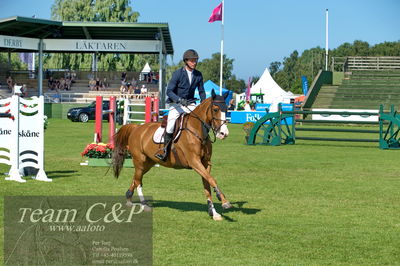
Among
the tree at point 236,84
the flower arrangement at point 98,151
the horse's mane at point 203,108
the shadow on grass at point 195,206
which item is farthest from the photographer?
the tree at point 236,84

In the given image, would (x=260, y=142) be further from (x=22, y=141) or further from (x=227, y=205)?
(x=227, y=205)

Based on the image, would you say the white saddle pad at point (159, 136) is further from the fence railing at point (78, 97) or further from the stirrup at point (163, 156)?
the fence railing at point (78, 97)

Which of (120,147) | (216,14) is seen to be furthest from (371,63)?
(120,147)

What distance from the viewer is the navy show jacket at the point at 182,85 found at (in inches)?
410

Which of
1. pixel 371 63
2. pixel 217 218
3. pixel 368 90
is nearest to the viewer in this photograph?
pixel 217 218

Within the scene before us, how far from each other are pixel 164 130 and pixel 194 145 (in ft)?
2.60

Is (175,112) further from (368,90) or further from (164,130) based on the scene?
(368,90)

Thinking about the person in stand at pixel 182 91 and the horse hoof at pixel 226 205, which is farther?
the person in stand at pixel 182 91

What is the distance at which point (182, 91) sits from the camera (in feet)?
34.5

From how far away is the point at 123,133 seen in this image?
1159cm

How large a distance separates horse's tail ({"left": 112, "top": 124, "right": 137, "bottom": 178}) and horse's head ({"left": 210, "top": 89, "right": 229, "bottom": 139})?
221 cm

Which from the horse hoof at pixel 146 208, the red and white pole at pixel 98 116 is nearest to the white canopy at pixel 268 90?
the red and white pole at pixel 98 116

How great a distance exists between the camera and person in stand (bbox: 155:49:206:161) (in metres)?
10.3

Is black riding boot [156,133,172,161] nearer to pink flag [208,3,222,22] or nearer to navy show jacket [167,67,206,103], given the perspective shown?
navy show jacket [167,67,206,103]
